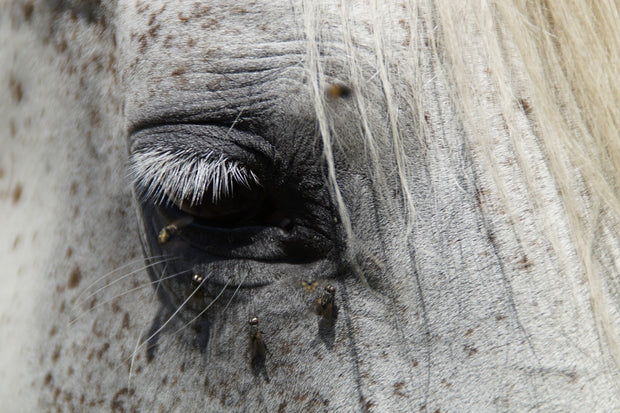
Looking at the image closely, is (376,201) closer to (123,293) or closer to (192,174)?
(192,174)

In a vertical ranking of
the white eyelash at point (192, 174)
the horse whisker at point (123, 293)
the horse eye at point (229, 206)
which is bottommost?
the horse whisker at point (123, 293)

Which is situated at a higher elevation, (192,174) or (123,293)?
(192,174)

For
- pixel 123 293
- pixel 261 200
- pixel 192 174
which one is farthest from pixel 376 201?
pixel 123 293

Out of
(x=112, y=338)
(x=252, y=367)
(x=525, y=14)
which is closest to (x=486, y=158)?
(x=525, y=14)

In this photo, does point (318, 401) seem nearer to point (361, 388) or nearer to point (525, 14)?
point (361, 388)

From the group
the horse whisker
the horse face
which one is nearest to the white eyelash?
the horse face

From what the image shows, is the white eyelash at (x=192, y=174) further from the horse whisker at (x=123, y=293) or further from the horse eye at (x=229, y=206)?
the horse whisker at (x=123, y=293)

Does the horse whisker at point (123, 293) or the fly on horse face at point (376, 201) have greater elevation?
the fly on horse face at point (376, 201)

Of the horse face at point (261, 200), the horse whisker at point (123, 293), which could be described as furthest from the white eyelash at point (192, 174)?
the horse whisker at point (123, 293)
